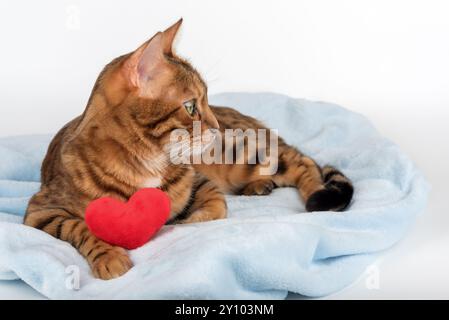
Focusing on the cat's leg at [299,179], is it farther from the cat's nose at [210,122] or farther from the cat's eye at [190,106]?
the cat's eye at [190,106]

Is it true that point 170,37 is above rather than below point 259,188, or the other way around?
above

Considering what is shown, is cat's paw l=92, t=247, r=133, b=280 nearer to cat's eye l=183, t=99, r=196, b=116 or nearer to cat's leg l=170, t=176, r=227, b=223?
cat's leg l=170, t=176, r=227, b=223

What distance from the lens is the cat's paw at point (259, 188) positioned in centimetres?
298

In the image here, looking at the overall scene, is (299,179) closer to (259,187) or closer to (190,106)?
(259,187)

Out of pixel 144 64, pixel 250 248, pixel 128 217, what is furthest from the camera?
pixel 144 64

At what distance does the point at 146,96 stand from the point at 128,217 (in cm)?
42

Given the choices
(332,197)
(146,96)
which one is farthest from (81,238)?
(332,197)

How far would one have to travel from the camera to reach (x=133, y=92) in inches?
93.7

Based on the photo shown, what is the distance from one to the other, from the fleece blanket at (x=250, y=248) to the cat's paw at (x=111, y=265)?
0.03m

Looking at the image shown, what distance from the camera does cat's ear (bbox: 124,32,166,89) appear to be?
7.61 ft

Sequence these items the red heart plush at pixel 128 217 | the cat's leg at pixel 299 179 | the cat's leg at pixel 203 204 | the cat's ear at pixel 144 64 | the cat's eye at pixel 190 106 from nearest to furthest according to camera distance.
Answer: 1. the red heart plush at pixel 128 217
2. the cat's ear at pixel 144 64
3. the cat's eye at pixel 190 106
4. the cat's leg at pixel 203 204
5. the cat's leg at pixel 299 179

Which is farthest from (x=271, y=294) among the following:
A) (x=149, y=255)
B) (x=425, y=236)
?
(x=425, y=236)

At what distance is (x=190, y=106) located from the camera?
246cm

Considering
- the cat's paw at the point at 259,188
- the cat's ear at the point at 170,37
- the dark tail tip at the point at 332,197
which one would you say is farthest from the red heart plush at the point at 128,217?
the cat's paw at the point at 259,188
